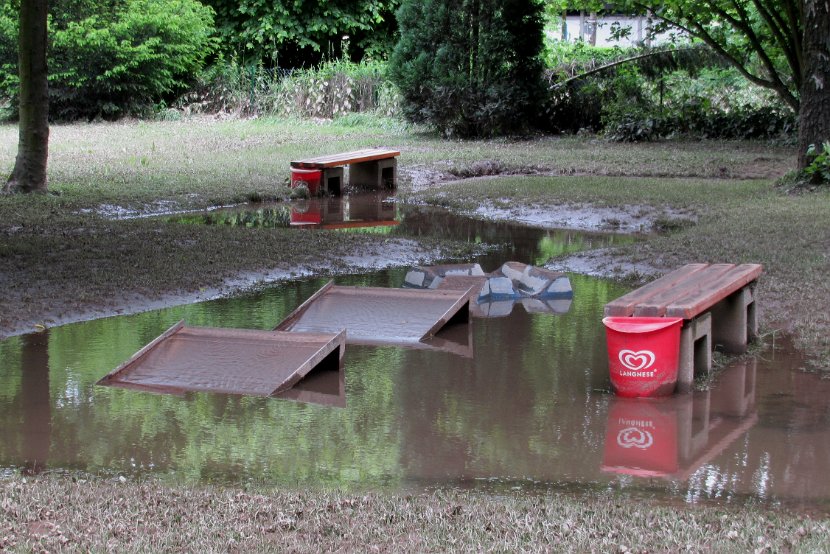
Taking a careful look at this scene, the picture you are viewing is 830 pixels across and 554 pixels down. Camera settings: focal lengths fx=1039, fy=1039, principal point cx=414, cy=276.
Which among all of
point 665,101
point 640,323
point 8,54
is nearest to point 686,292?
point 640,323

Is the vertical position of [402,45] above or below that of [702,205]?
above

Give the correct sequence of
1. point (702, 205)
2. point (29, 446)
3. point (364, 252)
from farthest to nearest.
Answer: point (702, 205), point (364, 252), point (29, 446)

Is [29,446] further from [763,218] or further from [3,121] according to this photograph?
[3,121]

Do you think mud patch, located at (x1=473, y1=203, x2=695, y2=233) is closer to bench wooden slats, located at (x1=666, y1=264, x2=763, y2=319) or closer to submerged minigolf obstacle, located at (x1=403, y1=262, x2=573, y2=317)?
submerged minigolf obstacle, located at (x1=403, y1=262, x2=573, y2=317)

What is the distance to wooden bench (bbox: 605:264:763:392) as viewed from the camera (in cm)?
664

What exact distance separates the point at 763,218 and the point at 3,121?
26.4m

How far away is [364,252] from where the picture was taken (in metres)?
11.8

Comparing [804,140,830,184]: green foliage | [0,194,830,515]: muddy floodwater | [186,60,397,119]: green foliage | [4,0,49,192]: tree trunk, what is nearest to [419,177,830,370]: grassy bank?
[804,140,830,184]: green foliage

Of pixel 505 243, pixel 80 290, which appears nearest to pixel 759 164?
pixel 505 243

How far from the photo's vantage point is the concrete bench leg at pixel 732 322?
25.6 ft

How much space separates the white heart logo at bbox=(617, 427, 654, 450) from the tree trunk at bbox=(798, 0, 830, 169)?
10685 millimetres

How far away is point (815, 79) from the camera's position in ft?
49.6

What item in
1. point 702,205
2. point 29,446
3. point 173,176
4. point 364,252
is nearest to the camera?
point 29,446

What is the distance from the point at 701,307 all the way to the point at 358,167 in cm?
1247
